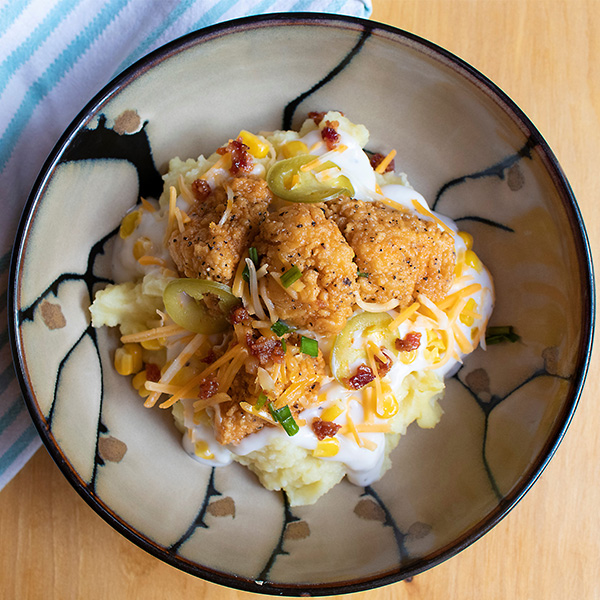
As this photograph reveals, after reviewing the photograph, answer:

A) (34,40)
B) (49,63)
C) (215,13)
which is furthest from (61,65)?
(215,13)

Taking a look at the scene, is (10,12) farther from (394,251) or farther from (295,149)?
(394,251)

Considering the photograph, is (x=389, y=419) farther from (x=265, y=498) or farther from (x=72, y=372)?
(x=72, y=372)

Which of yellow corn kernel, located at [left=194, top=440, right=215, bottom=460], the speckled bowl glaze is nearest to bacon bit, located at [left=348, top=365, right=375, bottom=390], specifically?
the speckled bowl glaze

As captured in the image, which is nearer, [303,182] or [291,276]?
[291,276]

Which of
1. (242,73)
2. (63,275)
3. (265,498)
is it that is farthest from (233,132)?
(265,498)

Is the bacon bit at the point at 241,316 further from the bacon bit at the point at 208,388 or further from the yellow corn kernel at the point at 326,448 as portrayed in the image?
the yellow corn kernel at the point at 326,448

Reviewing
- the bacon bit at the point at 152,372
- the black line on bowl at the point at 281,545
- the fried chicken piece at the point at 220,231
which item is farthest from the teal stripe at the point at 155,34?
the black line on bowl at the point at 281,545

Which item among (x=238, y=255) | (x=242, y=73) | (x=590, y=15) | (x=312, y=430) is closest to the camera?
(x=238, y=255)
